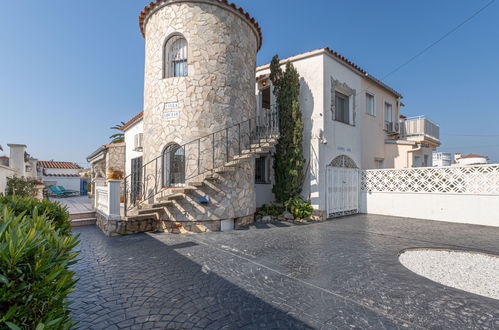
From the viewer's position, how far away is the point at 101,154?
619 inches

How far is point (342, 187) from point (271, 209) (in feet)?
11.0

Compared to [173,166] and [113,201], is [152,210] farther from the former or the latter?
[173,166]

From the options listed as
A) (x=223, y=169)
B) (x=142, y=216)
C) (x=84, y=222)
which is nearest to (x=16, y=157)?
(x=84, y=222)

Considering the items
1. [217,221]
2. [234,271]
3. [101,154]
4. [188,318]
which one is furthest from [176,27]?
[101,154]

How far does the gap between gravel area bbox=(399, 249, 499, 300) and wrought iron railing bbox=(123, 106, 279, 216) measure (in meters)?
5.06

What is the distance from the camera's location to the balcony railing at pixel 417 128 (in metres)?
14.6

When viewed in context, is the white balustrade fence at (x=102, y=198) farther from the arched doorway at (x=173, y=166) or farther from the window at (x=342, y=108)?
the window at (x=342, y=108)

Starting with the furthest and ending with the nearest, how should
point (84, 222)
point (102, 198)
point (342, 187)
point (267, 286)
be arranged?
point (342, 187) → point (84, 222) → point (102, 198) → point (267, 286)

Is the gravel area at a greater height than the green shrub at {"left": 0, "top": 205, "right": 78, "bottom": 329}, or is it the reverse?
the green shrub at {"left": 0, "top": 205, "right": 78, "bottom": 329}

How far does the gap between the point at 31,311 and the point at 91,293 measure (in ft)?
8.17

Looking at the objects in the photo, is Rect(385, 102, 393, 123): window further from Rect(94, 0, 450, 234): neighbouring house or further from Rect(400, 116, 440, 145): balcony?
Rect(94, 0, 450, 234): neighbouring house

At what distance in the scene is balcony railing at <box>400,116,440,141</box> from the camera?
575 inches

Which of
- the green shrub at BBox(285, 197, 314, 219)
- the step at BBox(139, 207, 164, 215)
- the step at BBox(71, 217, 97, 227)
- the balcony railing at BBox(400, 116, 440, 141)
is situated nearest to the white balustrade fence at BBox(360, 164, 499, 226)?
the green shrub at BBox(285, 197, 314, 219)

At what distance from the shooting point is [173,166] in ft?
26.0
